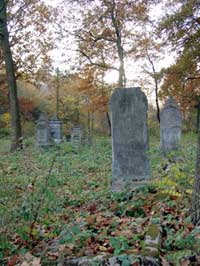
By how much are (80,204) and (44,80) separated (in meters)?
14.5

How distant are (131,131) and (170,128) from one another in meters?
5.20

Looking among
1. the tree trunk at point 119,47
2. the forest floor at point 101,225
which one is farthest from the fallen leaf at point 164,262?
the tree trunk at point 119,47

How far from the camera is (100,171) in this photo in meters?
8.05

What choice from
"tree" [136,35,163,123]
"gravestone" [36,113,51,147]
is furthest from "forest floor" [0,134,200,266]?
"tree" [136,35,163,123]

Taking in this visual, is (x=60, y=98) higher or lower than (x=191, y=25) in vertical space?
lower

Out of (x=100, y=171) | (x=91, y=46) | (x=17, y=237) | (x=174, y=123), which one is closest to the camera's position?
(x=17, y=237)

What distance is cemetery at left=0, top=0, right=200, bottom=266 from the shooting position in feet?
10.0

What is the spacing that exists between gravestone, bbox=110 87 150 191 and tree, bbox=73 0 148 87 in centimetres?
1400

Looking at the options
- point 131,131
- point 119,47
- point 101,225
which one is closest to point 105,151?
point 131,131

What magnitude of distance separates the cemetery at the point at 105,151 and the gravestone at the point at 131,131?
0.02 metres

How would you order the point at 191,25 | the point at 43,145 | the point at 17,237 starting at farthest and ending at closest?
the point at 191,25, the point at 43,145, the point at 17,237

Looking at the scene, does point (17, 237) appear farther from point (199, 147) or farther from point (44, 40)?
point (44, 40)

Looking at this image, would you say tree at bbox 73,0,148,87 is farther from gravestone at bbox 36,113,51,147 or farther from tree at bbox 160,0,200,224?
gravestone at bbox 36,113,51,147

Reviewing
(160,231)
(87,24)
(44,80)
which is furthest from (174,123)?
(87,24)
